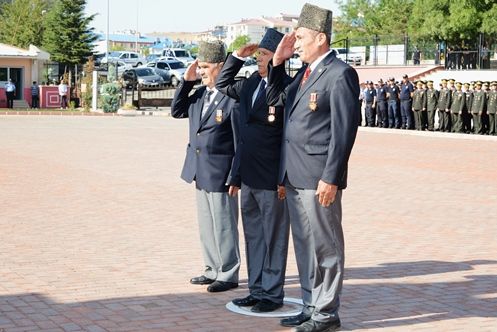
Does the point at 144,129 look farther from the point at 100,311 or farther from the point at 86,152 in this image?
the point at 100,311

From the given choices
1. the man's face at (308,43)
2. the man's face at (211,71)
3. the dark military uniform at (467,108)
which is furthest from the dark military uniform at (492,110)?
the man's face at (308,43)

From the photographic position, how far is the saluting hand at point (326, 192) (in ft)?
18.3

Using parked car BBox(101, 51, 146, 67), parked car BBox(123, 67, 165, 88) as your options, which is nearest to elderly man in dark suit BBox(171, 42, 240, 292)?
parked car BBox(123, 67, 165, 88)

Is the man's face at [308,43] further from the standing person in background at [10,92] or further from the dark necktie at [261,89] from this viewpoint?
the standing person in background at [10,92]

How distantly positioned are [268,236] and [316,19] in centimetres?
163

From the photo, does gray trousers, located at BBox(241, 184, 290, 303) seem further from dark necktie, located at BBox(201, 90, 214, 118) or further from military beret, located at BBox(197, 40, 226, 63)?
military beret, located at BBox(197, 40, 226, 63)

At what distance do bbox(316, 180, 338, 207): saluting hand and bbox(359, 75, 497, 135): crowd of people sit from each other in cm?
2313

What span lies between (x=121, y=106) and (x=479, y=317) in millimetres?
38737

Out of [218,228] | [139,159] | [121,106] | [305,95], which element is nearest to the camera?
[305,95]

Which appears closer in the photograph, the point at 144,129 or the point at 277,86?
the point at 277,86

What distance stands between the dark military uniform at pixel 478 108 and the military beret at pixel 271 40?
894 inches

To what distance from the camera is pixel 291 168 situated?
5.91 meters

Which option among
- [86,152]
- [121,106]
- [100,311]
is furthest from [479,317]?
[121,106]

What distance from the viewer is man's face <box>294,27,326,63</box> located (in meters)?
5.79
